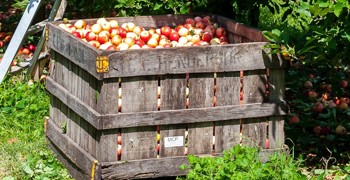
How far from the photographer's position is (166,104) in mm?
5414

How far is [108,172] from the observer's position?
539 cm

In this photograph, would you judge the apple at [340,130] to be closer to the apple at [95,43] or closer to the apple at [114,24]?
the apple at [114,24]

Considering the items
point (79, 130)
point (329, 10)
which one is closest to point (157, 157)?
point (79, 130)

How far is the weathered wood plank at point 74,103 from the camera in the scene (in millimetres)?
5344

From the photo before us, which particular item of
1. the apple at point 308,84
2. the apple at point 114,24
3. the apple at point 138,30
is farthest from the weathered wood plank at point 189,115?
the apple at point 308,84

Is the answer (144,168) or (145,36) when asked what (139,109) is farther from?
(145,36)

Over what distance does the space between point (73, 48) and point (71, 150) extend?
0.69 m

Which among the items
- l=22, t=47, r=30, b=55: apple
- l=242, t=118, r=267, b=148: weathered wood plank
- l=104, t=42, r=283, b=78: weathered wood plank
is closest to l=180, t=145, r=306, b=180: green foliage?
l=242, t=118, r=267, b=148: weathered wood plank

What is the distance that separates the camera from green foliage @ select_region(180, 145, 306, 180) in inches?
195

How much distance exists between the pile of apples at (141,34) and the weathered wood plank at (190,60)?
1.60 feet

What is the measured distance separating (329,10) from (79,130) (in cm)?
177

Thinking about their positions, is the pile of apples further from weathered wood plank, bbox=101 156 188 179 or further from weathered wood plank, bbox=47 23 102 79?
weathered wood plank, bbox=101 156 188 179

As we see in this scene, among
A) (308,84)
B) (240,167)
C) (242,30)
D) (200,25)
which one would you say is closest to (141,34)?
(200,25)

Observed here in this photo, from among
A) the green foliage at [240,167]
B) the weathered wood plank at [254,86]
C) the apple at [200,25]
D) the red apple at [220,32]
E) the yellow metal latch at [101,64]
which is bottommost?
the green foliage at [240,167]
